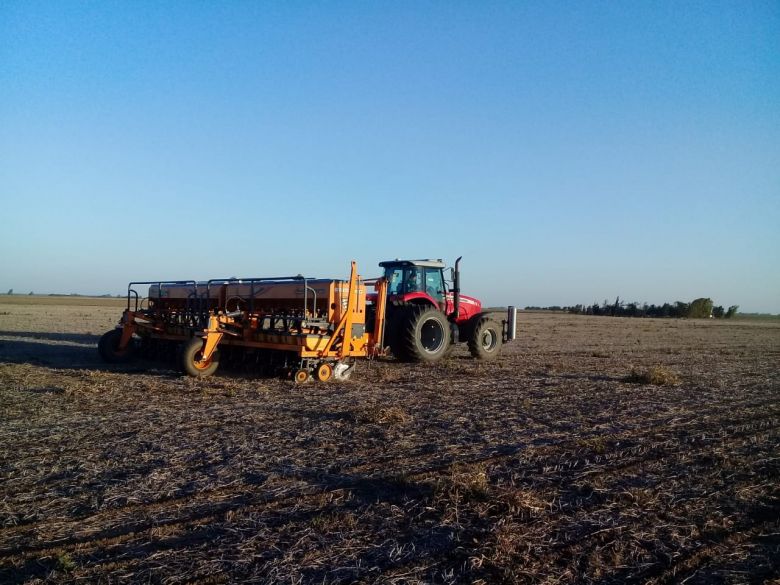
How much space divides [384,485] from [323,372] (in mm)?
6237

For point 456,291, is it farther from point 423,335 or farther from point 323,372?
point 323,372

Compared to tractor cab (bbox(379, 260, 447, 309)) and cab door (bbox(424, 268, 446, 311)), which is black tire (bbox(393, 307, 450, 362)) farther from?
cab door (bbox(424, 268, 446, 311))

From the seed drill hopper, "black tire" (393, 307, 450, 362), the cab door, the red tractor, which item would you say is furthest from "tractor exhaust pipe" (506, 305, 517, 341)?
the seed drill hopper

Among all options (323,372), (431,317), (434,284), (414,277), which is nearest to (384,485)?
(323,372)

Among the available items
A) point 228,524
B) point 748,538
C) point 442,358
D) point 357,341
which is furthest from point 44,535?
point 442,358

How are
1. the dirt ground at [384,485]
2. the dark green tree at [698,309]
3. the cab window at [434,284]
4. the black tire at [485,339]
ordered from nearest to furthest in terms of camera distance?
the dirt ground at [384,485] → the cab window at [434,284] → the black tire at [485,339] → the dark green tree at [698,309]

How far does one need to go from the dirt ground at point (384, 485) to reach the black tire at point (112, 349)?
12.6 feet

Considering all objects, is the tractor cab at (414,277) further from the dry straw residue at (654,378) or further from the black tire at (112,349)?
the black tire at (112,349)

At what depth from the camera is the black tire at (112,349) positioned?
1407cm

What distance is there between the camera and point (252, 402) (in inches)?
357

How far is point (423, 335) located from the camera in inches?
563

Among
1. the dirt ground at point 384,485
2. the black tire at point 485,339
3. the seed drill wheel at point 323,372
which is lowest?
the dirt ground at point 384,485

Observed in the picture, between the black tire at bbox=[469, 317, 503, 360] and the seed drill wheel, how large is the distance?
5.24 meters

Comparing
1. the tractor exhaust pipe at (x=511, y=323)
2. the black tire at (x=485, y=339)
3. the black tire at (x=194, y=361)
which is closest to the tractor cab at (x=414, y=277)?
the black tire at (x=485, y=339)
